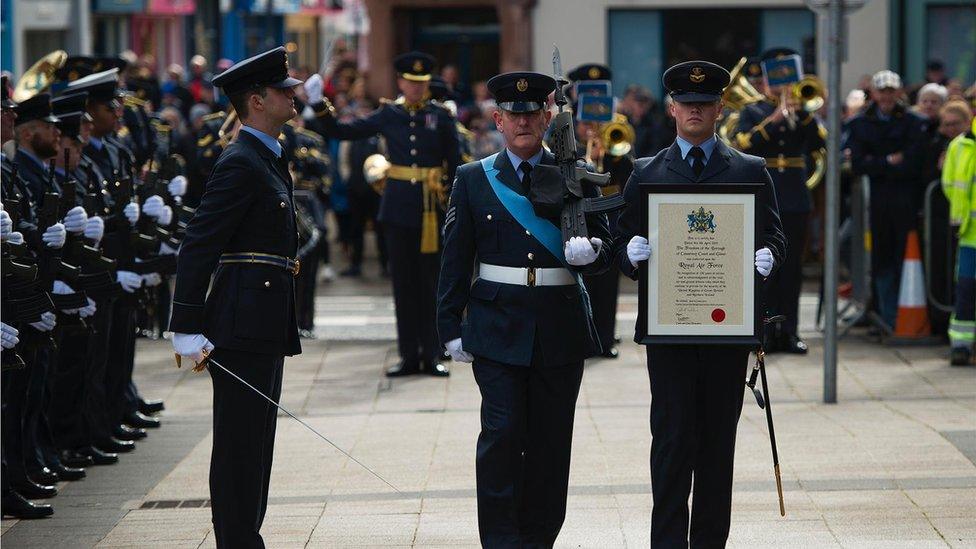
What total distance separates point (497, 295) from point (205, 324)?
1165 millimetres

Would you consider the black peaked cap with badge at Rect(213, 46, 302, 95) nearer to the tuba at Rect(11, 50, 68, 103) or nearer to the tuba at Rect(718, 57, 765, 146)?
the tuba at Rect(11, 50, 68, 103)

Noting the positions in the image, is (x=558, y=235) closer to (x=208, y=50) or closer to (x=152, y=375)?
(x=152, y=375)

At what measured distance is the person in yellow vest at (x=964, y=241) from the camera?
42.9ft

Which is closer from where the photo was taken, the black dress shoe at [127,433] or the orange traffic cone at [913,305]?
the black dress shoe at [127,433]

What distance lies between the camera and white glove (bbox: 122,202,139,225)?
1009 cm

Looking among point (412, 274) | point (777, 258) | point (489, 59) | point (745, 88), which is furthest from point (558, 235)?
point (489, 59)

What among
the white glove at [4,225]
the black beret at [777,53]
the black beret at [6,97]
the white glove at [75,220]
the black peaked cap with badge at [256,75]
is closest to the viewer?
the black peaked cap with badge at [256,75]

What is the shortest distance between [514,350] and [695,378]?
2.37 ft

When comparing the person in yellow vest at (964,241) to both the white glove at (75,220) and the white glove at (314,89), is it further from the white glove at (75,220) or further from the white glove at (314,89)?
the white glove at (75,220)

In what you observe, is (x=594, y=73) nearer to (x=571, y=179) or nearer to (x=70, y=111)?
(x=70, y=111)

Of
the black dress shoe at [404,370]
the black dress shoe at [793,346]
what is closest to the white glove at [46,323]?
the black dress shoe at [404,370]

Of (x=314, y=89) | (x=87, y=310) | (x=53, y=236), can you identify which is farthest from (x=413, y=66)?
(x=53, y=236)

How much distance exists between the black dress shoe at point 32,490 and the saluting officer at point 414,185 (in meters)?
4.53

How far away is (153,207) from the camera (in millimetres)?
10516
